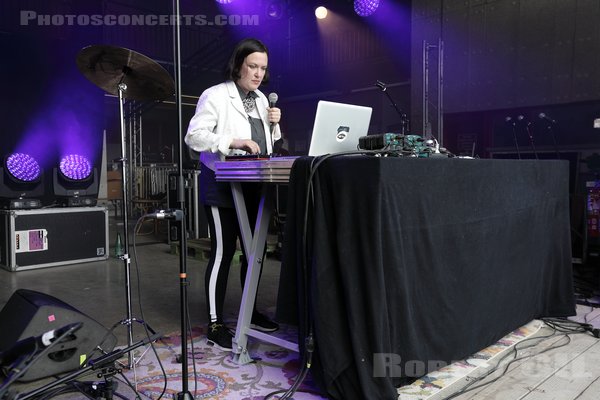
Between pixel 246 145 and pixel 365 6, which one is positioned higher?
pixel 365 6

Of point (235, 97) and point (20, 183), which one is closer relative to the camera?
point (235, 97)

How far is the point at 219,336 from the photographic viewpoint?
2.21 metres

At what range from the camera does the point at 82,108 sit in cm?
575

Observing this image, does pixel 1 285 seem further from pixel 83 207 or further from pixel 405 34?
pixel 405 34

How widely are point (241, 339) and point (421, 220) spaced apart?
92 cm

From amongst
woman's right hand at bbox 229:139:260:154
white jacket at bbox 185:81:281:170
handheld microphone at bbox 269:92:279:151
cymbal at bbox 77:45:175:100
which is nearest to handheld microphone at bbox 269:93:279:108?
handheld microphone at bbox 269:92:279:151

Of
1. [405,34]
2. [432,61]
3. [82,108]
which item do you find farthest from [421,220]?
[405,34]

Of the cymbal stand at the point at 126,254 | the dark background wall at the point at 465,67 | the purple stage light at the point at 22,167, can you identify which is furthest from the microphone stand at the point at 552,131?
the purple stage light at the point at 22,167

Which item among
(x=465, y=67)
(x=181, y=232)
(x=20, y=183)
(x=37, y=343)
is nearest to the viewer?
(x=37, y=343)

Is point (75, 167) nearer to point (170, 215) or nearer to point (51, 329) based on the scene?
point (51, 329)

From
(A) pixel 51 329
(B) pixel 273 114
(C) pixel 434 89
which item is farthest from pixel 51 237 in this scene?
(C) pixel 434 89

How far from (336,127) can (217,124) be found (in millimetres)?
568

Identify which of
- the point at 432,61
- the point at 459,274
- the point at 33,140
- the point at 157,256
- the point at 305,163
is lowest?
the point at 157,256

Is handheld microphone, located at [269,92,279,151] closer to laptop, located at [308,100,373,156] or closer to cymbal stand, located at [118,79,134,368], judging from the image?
laptop, located at [308,100,373,156]
